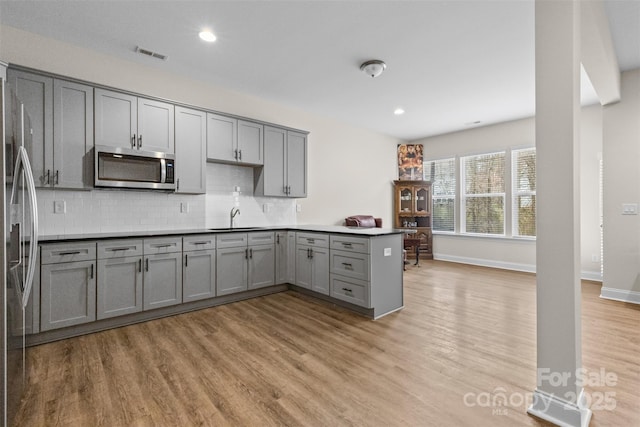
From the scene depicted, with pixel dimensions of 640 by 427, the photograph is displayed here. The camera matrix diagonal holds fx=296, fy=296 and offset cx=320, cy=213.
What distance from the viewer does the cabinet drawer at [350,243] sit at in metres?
3.24

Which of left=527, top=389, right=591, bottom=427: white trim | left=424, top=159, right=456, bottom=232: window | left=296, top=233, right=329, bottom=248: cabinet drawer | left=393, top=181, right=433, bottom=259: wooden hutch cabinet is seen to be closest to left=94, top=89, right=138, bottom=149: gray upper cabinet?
left=296, top=233, right=329, bottom=248: cabinet drawer

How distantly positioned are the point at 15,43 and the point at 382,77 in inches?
155

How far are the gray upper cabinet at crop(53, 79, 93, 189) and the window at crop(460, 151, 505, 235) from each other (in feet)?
21.5

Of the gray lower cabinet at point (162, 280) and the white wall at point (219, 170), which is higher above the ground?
the white wall at point (219, 170)

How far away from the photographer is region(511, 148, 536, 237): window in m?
5.62

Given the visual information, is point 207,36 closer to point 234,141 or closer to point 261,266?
point 234,141

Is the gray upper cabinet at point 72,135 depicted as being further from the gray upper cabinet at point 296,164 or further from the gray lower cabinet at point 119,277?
the gray upper cabinet at point 296,164

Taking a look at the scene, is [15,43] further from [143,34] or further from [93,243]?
[93,243]

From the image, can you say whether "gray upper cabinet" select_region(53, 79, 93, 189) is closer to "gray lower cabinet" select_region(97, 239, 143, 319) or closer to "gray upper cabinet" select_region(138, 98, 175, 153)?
"gray upper cabinet" select_region(138, 98, 175, 153)

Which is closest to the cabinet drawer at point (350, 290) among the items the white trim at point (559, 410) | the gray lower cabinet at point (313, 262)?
the gray lower cabinet at point (313, 262)

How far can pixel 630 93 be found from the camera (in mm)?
3812

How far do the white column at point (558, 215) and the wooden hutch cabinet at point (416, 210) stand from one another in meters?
5.16

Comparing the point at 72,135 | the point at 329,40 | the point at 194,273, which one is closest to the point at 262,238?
the point at 194,273

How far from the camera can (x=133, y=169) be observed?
130 inches
